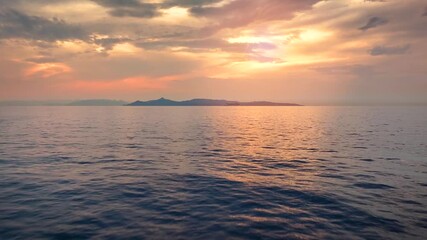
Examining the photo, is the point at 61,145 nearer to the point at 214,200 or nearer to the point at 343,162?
the point at 214,200

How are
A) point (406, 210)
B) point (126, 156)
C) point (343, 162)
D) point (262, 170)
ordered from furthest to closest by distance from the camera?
point (126, 156) → point (343, 162) → point (262, 170) → point (406, 210)

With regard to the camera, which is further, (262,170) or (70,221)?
(262,170)

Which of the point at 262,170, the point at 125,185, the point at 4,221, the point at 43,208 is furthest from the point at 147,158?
the point at 4,221

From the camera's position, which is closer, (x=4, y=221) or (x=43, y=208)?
(x=4, y=221)

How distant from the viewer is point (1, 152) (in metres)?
43.4

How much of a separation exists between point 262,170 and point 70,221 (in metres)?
20.8

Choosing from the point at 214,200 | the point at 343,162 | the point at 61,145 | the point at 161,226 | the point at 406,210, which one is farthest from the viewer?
the point at 61,145

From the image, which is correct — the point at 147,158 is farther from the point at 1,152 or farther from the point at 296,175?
the point at 1,152

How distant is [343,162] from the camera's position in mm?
37062

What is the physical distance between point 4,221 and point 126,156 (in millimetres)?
23830

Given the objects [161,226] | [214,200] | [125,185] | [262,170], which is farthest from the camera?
[262,170]

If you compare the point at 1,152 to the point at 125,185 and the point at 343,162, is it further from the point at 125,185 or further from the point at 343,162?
the point at 343,162

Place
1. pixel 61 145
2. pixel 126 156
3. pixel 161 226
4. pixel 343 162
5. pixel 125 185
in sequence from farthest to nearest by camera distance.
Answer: pixel 61 145, pixel 126 156, pixel 343 162, pixel 125 185, pixel 161 226

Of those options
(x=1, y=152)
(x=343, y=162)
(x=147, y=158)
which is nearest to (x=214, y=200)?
(x=147, y=158)
